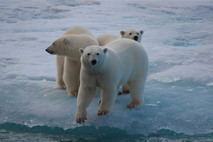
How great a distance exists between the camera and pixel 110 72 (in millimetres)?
3682

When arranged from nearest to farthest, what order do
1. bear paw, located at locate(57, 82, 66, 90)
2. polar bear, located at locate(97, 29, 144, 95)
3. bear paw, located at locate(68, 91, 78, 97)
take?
bear paw, located at locate(68, 91, 78, 97) < polar bear, located at locate(97, 29, 144, 95) < bear paw, located at locate(57, 82, 66, 90)

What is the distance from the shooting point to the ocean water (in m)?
3.80

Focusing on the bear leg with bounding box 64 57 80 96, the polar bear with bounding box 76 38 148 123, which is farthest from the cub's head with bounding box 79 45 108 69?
the bear leg with bounding box 64 57 80 96

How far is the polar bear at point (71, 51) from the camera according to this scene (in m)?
4.59

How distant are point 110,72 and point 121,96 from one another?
3.64 feet

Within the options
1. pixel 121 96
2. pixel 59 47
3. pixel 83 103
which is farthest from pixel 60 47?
pixel 83 103

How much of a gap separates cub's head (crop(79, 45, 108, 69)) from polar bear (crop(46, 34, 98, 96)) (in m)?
1.04

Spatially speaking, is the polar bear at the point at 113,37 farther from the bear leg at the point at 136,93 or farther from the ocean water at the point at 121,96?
the bear leg at the point at 136,93

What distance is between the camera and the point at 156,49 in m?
7.60

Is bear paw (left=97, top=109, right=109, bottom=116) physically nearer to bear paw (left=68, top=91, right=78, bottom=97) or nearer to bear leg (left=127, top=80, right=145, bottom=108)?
bear leg (left=127, top=80, right=145, bottom=108)

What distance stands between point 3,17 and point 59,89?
720 cm

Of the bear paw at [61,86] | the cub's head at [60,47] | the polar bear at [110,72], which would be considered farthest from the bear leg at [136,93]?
the bear paw at [61,86]

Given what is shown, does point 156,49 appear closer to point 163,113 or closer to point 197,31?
point 197,31

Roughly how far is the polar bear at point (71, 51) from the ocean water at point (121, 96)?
0.67 ft
